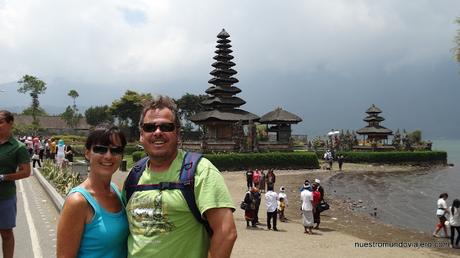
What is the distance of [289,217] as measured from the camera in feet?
68.7

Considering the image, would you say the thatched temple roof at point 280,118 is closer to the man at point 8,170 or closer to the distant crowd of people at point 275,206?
the distant crowd of people at point 275,206

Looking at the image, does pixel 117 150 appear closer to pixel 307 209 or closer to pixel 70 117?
pixel 307 209

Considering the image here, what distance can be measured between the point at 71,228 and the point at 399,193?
3204 cm

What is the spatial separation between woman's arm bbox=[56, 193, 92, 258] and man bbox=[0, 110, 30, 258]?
9.73 feet

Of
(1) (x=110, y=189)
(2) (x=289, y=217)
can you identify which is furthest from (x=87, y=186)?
(2) (x=289, y=217)

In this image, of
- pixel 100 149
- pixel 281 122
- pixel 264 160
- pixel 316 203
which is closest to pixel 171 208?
pixel 100 149

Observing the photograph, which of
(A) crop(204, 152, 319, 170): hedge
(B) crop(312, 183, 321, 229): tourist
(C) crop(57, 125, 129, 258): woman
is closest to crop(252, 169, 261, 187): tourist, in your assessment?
(B) crop(312, 183, 321, 229): tourist

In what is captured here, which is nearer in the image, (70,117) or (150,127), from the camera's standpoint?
(150,127)

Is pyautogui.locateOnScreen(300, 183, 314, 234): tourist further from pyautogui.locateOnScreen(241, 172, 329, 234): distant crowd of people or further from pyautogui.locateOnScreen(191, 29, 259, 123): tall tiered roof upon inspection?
pyautogui.locateOnScreen(191, 29, 259, 123): tall tiered roof

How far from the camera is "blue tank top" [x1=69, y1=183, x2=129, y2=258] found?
310 centimetres

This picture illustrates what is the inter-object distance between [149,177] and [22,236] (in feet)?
22.4

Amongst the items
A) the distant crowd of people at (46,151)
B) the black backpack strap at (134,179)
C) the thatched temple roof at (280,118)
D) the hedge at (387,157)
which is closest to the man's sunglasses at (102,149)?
the black backpack strap at (134,179)

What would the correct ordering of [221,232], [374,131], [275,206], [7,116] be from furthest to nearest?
[374,131], [275,206], [7,116], [221,232]

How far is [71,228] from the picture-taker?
3023 mm
